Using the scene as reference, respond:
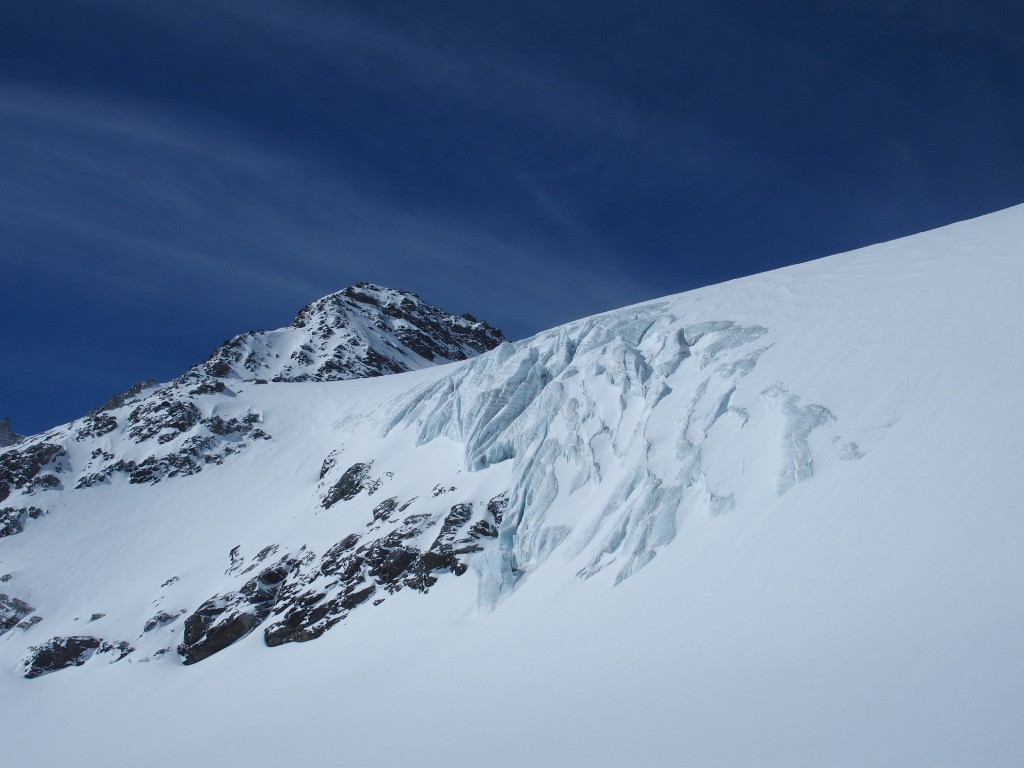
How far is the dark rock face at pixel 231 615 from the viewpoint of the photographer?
104 ft

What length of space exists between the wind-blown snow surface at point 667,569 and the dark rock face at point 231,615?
741 millimetres

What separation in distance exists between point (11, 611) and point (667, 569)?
35914 millimetres

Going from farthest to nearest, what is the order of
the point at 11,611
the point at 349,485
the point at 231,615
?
1. the point at 11,611
2. the point at 349,485
3. the point at 231,615

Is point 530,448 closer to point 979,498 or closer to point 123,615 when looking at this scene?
point 979,498

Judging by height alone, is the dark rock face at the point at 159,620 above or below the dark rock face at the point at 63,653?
above

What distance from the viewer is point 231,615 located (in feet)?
106

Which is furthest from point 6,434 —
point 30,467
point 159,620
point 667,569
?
point 667,569

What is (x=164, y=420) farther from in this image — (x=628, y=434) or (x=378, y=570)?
(x=628, y=434)

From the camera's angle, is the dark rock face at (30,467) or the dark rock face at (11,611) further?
the dark rock face at (30,467)

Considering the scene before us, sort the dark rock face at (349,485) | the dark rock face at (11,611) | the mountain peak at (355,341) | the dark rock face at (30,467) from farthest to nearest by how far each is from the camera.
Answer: the mountain peak at (355,341)
the dark rock face at (30,467)
the dark rock face at (11,611)
the dark rock face at (349,485)

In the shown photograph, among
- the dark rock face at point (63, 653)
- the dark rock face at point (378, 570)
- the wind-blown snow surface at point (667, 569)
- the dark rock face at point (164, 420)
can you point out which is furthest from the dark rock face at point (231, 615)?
the dark rock face at point (164, 420)

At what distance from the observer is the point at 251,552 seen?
121ft

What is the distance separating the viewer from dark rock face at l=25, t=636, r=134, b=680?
116 ft

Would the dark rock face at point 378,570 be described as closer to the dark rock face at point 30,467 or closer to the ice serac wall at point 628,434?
the ice serac wall at point 628,434
